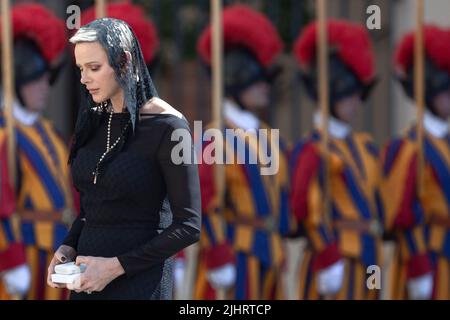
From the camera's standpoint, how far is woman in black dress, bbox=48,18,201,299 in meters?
2.78

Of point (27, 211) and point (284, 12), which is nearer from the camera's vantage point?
point (27, 211)

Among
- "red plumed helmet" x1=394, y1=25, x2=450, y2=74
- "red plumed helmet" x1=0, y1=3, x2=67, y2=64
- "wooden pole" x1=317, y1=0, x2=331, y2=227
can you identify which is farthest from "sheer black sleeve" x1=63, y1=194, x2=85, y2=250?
"red plumed helmet" x1=394, y1=25, x2=450, y2=74

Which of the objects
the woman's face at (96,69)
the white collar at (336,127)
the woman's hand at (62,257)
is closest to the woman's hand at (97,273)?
the woman's hand at (62,257)

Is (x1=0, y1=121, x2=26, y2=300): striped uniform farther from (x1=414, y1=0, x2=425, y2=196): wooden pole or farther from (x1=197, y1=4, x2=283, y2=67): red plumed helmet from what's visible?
(x1=414, y1=0, x2=425, y2=196): wooden pole

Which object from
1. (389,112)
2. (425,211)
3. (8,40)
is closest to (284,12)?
(389,112)

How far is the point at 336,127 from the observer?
18.7 feet

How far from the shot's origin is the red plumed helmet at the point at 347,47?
572 centimetres

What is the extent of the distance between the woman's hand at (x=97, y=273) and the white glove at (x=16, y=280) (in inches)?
77.9

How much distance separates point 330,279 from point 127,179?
2717 mm

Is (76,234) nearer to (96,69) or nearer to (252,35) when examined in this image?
(96,69)

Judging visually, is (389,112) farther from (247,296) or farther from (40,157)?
(40,157)

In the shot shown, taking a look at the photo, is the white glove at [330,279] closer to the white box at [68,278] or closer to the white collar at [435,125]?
the white collar at [435,125]

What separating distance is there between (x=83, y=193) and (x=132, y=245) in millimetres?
190

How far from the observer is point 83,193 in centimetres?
293
